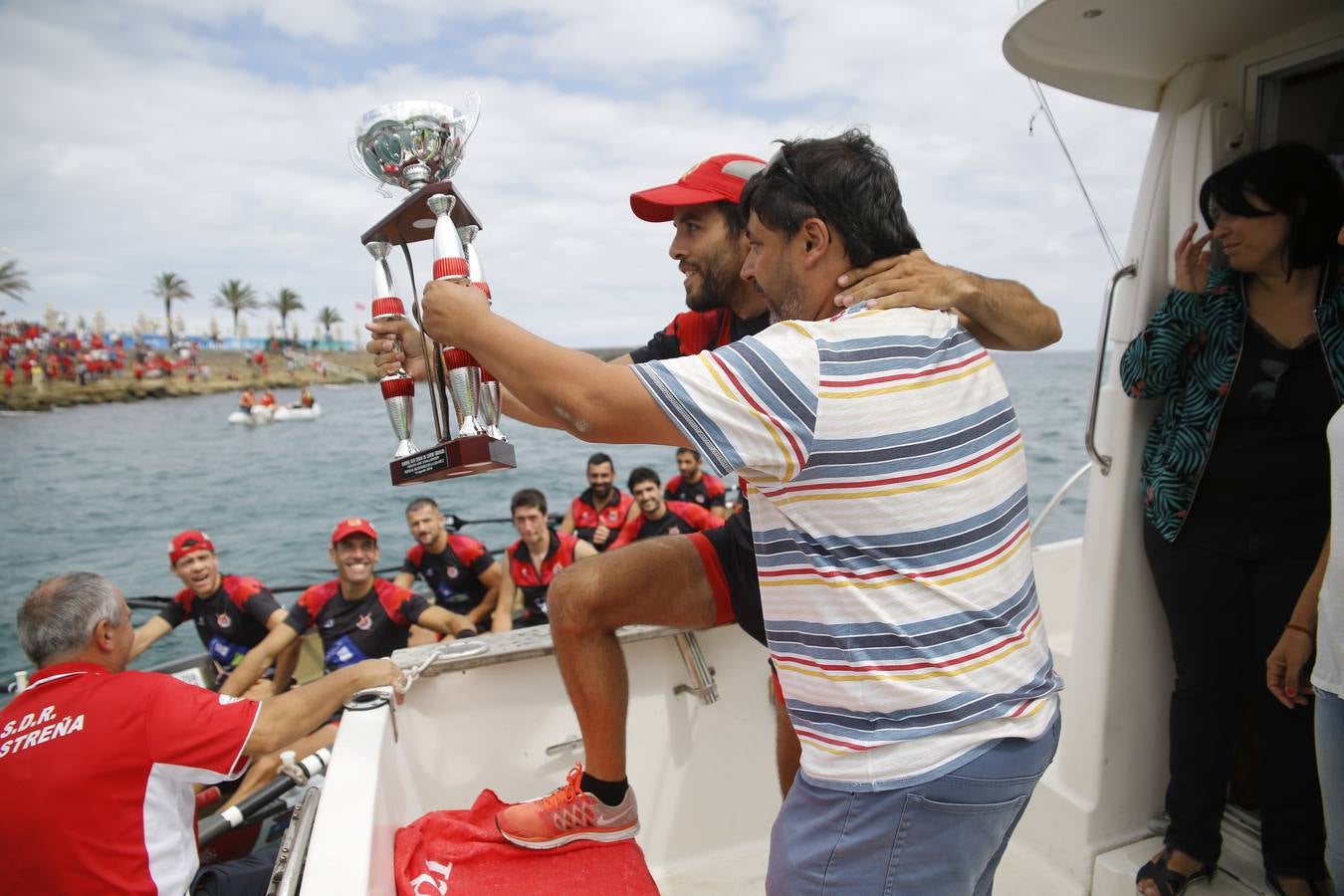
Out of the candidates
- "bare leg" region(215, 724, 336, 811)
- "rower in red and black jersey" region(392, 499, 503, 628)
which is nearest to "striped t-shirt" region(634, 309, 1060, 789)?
"bare leg" region(215, 724, 336, 811)

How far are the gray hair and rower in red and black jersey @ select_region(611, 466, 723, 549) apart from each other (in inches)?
180

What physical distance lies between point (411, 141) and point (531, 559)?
191 inches

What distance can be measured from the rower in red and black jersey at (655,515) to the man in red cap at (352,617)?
6.23 ft

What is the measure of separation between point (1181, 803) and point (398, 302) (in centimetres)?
229

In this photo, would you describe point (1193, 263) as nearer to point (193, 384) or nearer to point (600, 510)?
point (600, 510)

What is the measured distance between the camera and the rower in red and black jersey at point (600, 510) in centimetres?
746

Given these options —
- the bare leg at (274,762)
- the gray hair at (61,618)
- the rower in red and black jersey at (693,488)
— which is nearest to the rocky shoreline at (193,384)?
the rower in red and black jersey at (693,488)

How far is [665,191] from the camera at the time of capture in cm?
203

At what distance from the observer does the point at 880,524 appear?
47.4 inches

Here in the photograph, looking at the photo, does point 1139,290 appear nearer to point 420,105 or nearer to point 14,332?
point 420,105

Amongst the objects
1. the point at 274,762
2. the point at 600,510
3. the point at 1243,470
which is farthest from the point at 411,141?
the point at 600,510

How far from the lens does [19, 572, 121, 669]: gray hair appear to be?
2.23m

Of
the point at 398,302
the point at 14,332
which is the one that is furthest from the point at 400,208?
the point at 14,332

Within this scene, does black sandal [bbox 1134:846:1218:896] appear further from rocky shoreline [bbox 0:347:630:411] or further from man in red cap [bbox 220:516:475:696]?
rocky shoreline [bbox 0:347:630:411]
